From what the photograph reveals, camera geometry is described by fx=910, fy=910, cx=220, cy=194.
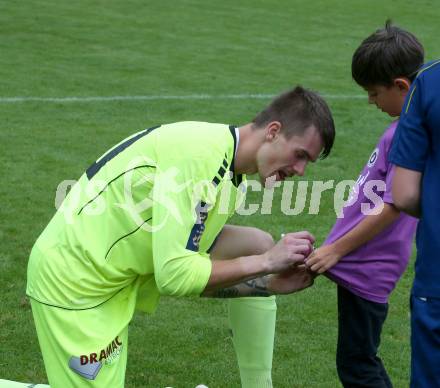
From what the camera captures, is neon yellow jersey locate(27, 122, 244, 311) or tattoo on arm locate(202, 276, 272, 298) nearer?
neon yellow jersey locate(27, 122, 244, 311)

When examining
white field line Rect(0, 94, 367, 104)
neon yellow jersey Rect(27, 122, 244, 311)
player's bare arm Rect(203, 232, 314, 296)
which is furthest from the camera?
white field line Rect(0, 94, 367, 104)

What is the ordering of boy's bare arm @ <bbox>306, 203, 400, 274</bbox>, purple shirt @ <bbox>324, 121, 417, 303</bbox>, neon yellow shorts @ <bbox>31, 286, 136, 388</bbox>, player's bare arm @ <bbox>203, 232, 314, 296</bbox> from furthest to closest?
purple shirt @ <bbox>324, 121, 417, 303</bbox> < boy's bare arm @ <bbox>306, 203, 400, 274</bbox> < neon yellow shorts @ <bbox>31, 286, 136, 388</bbox> < player's bare arm @ <bbox>203, 232, 314, 296</bbox>

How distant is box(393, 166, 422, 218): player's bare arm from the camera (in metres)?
3.05

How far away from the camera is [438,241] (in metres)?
3.01

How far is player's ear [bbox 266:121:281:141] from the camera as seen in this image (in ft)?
11.1

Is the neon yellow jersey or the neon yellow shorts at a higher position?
the neon yellow jersey

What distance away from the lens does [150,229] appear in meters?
3.46

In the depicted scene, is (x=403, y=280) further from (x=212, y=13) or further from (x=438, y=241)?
(x=212, y=13)

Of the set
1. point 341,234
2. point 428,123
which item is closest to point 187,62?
point 341,234

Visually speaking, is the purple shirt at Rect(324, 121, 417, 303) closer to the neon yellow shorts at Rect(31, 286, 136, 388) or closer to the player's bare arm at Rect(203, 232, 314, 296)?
the player's bare arm at Rect(203, 232, 314, 296)

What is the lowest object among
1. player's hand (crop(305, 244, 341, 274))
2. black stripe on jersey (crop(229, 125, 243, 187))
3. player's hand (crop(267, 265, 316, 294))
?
player's hand (crop(267, 265, 316, 294))

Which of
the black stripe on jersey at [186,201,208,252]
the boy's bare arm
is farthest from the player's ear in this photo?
the boy's bare arm

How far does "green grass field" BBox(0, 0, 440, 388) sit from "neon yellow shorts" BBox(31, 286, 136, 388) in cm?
138

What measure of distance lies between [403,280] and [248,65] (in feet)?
31.7
